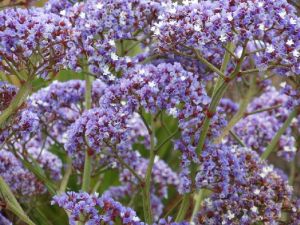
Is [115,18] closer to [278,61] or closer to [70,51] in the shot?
[70,51]

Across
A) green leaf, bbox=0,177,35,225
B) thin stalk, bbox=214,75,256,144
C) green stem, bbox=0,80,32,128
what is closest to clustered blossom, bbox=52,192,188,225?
green leaf, bbox=0,177,35,225

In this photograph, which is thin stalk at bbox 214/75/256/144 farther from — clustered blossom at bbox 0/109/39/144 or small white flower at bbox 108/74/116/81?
clustered blossom at bbox 0/109/39/144

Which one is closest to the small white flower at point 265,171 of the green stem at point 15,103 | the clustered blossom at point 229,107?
the clustered blossom at point 229,107

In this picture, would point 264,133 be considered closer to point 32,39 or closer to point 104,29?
point 104,29

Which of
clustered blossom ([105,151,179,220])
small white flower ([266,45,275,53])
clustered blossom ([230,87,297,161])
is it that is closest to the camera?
small white flower ([266,45,275,53])

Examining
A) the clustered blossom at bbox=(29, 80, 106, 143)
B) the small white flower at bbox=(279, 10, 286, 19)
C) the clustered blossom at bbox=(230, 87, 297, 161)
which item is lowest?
the clustered blossom at bbox=(29, 80, 106, 143)

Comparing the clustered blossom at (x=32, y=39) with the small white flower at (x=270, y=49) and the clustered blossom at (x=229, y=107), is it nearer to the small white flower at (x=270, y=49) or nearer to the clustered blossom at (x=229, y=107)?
the small white flower at (x=270, y=49)

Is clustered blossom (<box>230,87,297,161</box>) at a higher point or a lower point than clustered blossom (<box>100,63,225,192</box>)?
higher
